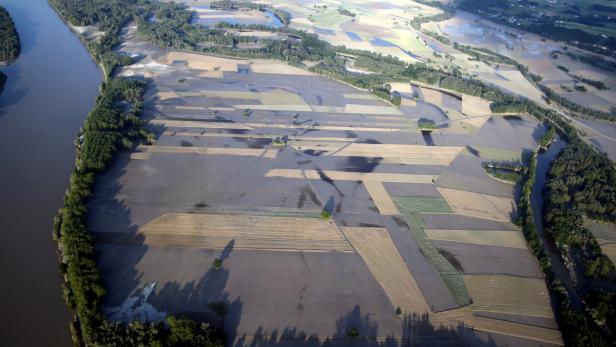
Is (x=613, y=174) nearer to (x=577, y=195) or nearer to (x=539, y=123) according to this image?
(x=577, y=195)

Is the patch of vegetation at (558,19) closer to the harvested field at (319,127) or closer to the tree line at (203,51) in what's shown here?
the tree line at (203,51)

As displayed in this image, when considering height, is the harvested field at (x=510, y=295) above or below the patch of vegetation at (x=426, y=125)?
below

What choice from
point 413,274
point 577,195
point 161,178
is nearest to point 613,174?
point 577,195

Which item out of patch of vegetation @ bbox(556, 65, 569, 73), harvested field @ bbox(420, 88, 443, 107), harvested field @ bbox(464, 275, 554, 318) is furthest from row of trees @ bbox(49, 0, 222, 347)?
patch of vegetation @ bbox(556, 65, 569, 73)

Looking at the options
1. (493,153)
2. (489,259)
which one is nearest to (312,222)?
(489,259)

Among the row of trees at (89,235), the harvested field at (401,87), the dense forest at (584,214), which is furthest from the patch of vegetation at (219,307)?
Answer: the harvested field at (401,87)

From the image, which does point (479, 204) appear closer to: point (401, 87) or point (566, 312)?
point (566, 312)
